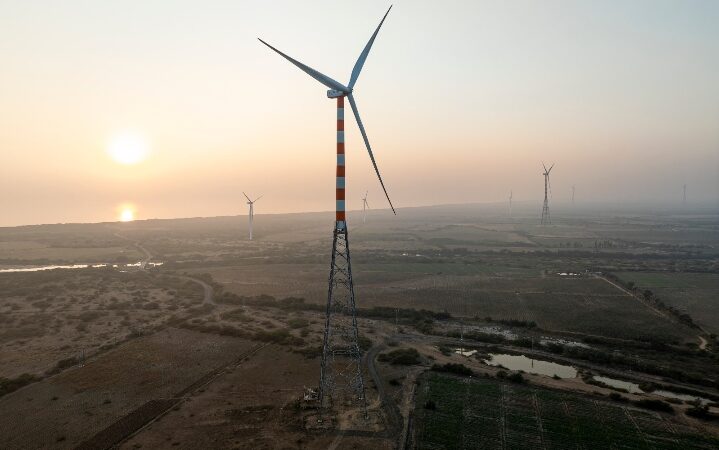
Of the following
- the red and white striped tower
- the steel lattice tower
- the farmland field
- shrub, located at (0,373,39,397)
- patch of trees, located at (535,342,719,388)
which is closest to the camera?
the red and white striped tower

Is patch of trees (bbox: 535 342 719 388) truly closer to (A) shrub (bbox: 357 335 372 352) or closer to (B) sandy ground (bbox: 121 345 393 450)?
(A) shrub (bbox: 357 335 372 352)

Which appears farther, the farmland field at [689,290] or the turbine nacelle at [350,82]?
the farmland field at [689,290]

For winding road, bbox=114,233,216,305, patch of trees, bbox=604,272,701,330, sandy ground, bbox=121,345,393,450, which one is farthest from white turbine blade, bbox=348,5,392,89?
patch of trees, bbox=604,272,701,330

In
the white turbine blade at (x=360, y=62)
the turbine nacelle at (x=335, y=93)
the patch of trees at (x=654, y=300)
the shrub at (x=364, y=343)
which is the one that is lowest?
the patch of trees at (x=654, y=300)

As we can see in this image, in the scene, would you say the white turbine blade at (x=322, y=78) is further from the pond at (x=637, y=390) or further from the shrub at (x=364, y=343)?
the pond at (x=637, y=390)

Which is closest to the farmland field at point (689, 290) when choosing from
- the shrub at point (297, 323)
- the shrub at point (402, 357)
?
the shrub at point (402, 357)

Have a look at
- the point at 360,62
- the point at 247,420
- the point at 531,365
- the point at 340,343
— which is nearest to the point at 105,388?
the point at 247,420
